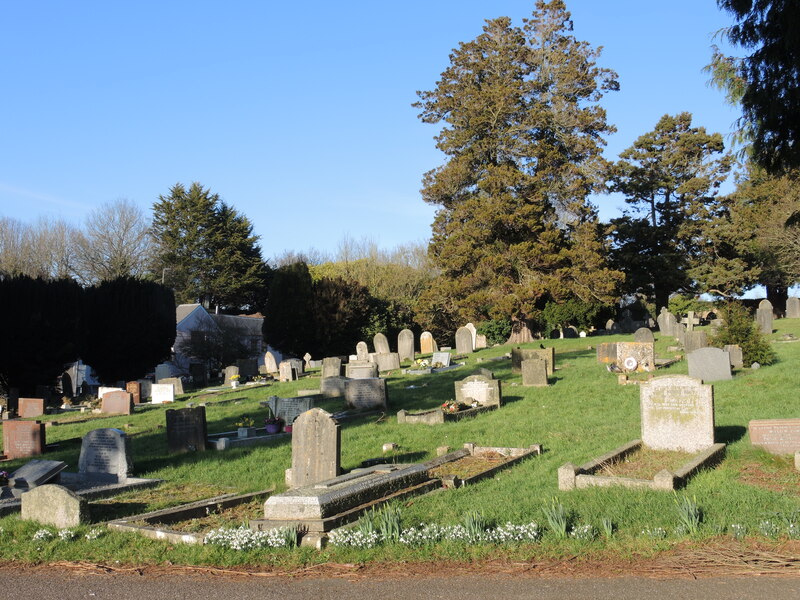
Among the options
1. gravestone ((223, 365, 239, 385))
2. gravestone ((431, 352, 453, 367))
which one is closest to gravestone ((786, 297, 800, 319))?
gravestone ((431, 352, 453, 367))

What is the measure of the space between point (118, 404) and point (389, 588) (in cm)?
1936

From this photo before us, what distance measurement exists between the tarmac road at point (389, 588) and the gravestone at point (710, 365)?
12.9m

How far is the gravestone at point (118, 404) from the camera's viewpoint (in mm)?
22797

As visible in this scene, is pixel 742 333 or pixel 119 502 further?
pixel 742 333

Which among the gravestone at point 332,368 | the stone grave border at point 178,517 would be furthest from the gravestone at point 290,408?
the gravestone at point 332,368

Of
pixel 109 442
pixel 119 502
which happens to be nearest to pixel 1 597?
pixel 119 502

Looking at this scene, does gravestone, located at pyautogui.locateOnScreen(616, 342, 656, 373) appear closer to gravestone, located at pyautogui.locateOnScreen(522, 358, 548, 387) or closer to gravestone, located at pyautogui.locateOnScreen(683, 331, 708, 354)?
gravestone, located at pyautogui.locateOnScreen(522, 358, 548, 387)

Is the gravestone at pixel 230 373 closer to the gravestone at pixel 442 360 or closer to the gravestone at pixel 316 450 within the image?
the gravestone at pixel 442 360

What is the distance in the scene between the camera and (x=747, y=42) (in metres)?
9.03

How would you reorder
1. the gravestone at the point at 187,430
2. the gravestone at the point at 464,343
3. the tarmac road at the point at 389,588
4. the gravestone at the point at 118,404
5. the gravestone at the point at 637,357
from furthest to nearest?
the gravestone at the point at 464,343 → the gravestone at the point at 118,404 → the gravestone at the point at 637,357 → the gravestone at the point at 187,430 → the tarmac road at the point at 389,588

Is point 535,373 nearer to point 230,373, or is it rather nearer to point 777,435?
point 777,435

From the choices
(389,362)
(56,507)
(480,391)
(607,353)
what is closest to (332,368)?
(389,362)

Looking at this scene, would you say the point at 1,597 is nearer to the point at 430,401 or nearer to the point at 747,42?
the point at 747,42

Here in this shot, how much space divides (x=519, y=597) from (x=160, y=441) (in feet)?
40.9
